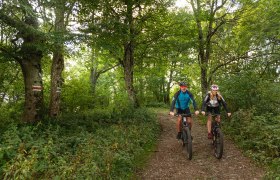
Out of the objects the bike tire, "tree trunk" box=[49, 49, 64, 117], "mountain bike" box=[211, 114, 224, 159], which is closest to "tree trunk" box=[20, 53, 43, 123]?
"tree trunk" box=[49, 49, 64, 117]

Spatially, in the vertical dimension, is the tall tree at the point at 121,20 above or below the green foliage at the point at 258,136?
above

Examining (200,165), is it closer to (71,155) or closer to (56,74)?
(71,155)

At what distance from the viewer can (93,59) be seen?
24828mm

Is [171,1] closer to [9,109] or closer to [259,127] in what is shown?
[259,127]

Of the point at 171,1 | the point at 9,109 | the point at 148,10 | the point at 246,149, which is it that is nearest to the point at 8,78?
the point at 9,109

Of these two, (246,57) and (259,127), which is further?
(246,57)

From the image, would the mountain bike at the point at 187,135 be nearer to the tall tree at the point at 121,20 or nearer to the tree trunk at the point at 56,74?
the tall tree at the point at 121,20

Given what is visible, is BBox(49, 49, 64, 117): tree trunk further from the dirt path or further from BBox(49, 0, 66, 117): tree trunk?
the dirt path

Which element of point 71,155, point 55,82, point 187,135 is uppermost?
point 55,82

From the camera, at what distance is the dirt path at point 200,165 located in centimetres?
715

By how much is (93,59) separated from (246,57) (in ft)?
47.4

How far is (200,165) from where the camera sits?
7922 mm

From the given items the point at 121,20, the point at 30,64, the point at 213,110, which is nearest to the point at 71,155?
the point at 213,110

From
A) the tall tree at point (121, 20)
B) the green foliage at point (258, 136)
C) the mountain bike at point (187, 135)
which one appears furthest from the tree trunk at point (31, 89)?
the green foliage at point (258, 136)
